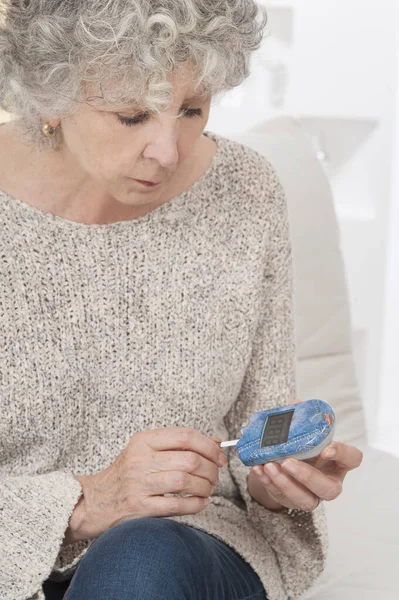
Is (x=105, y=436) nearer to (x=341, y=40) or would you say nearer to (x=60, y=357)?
(x=60, y=357)

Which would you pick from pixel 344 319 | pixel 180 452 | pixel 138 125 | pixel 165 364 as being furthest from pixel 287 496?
pixel 344 319

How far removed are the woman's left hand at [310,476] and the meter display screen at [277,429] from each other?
2cm

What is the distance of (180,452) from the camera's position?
1.07m

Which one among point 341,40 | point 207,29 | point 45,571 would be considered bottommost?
point 45,571

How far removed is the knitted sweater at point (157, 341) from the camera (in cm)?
120

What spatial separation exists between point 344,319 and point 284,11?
1448 millimetres

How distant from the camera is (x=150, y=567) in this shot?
1.01 metres

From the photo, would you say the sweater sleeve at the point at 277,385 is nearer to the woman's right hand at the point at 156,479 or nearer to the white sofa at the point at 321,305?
the woman's right hand at the point at 156,479

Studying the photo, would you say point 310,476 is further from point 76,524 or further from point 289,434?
point 76,524

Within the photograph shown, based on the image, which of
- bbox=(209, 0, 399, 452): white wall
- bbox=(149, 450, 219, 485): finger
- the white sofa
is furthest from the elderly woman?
bbox=(209, 0, 399, 452): white wall

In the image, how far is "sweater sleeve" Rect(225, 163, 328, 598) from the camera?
1238 millimetres

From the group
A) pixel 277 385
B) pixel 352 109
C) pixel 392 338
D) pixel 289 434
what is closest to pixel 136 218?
pixel 277 385

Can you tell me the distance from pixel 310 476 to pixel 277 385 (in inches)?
10.3

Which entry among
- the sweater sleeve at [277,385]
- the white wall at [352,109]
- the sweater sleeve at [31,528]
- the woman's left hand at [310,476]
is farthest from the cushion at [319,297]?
the white wall at [352,109]
